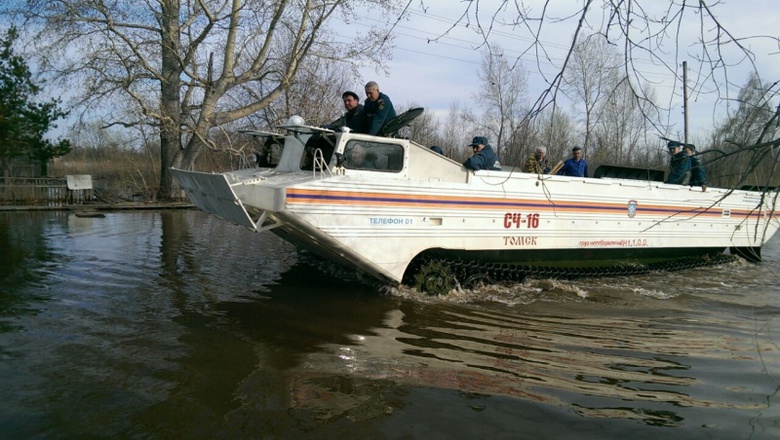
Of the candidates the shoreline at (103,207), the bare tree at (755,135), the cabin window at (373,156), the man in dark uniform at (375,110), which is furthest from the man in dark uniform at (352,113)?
the shoreline at (103,207)

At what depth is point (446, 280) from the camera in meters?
6.84

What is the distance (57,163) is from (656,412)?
27769 mm

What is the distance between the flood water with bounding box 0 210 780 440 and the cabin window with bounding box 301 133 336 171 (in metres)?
1.64

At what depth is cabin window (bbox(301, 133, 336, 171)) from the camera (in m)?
6.81

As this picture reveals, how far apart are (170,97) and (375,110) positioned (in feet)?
44.3

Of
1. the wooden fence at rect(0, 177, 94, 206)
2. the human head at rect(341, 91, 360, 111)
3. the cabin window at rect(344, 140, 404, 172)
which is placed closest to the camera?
the cabin window at rect(344, 140, 404, 172)

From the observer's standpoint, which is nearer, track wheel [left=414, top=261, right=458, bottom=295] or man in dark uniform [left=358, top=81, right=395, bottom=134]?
track wheel [left=414, top=261, right=458, bottom=295]

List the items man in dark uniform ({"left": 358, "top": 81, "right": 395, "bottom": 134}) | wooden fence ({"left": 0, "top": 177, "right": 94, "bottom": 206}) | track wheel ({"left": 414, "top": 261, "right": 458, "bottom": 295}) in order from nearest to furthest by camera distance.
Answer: track wheel ({"left": 414, "top": 261, "right": 458, "bottom": 295}) → man in dark uniform ({"left": 358, "top": 81, "right": 395, "bottom": 134}) → wooden fence ({"left": 0, "top": 177, "right": 94, "bottom": 206})

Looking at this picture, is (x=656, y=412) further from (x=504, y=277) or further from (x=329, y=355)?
(x=504, y=277)

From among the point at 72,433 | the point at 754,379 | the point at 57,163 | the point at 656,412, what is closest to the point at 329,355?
the point at 72,433

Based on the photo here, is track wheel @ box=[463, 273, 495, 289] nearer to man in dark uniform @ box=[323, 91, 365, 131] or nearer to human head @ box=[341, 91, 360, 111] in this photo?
man in dark uniform @ box=[323, 91, 365, 131]

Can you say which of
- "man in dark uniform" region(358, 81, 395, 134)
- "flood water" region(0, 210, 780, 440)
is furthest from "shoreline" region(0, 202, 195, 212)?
"man in dark uniform" region(358, 81, 395, 134)

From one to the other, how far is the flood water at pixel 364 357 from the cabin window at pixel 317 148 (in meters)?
1.64

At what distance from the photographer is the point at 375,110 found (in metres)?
7.12
